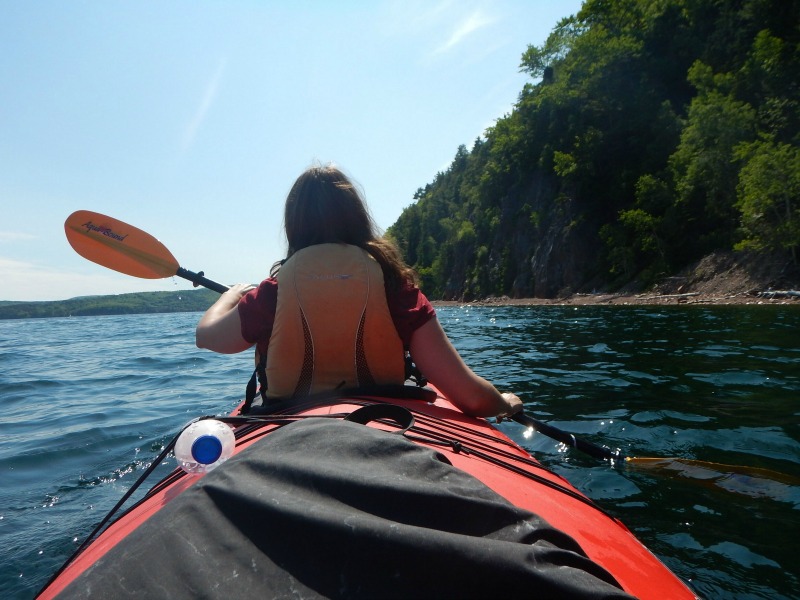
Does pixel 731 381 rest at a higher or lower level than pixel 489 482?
lower

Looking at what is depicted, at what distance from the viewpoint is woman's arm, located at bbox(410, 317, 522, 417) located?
247 cm

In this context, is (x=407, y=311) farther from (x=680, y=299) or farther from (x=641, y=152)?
(x=641, y=152)

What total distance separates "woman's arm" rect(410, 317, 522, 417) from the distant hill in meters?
85.5

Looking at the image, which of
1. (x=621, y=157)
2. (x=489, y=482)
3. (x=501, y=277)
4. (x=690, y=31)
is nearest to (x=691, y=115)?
(x=621, y=157)

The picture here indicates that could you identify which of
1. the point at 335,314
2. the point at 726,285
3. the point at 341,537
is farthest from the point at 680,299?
the point at 341,537

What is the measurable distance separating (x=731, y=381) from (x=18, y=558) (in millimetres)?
6208

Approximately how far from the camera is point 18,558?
2.66m

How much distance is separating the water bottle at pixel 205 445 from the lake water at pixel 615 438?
5.07ft

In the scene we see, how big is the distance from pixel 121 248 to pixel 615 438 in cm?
410

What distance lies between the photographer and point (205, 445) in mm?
1583

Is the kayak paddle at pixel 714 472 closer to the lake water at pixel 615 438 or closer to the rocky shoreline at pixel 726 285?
the lake water at pixel 615 438

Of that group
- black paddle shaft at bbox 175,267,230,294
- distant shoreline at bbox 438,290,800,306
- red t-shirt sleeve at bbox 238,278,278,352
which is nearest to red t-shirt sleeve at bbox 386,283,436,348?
red t-shirt sleeve at bbox 238,278,278,352

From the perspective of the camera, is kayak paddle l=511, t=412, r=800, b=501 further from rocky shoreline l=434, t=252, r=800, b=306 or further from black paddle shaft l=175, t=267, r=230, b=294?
rocky shoreline l=434, t=252, r=800, b=306

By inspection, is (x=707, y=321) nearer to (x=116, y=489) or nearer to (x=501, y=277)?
(x=116, y=489)
